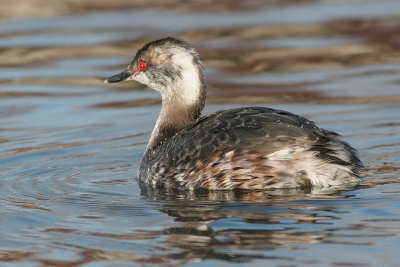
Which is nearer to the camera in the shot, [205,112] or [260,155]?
[260,155]

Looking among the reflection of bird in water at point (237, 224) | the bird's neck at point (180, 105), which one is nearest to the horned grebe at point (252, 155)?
the reflection of bird in water at point (237, 224)

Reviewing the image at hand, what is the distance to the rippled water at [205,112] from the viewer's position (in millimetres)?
5992

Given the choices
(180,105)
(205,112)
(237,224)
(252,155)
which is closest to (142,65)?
(180,105)

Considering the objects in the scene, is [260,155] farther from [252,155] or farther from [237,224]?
[237,224]

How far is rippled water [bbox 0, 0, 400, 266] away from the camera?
19.7ft

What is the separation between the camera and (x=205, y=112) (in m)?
11.0

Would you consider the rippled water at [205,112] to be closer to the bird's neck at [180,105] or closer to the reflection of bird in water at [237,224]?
the reflection of bird in water at [237,224]

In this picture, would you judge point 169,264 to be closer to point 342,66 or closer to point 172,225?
point 172,225

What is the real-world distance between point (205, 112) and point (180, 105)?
2.49 meters

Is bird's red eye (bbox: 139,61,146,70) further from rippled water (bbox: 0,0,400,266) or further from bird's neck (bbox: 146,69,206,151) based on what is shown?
rippled water (bbox: 0,0,400,266)

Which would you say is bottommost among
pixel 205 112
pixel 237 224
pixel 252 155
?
pixel 237 224

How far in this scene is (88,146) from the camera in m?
9.66

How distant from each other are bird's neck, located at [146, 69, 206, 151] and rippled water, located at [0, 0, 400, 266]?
1.66 ft

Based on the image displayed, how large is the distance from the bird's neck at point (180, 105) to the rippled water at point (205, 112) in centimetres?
51
